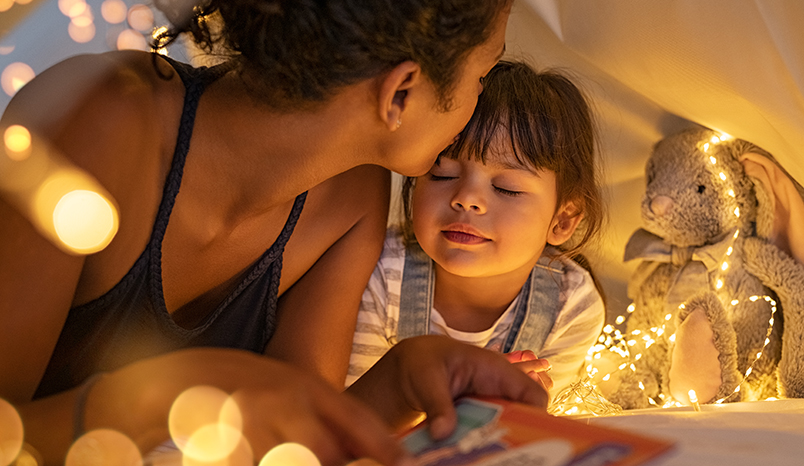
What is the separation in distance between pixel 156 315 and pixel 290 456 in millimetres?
443

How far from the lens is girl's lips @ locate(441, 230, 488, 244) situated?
1.15m

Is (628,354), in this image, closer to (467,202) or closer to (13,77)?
(467,202)

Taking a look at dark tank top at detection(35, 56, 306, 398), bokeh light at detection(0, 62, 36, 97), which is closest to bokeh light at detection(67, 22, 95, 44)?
bokeh light at detection(0, 62, 36, 97)

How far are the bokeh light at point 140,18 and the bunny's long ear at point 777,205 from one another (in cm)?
106

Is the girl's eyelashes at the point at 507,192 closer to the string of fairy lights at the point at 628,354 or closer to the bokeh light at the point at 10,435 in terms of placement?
the string of fairy lights at the point at 628,354

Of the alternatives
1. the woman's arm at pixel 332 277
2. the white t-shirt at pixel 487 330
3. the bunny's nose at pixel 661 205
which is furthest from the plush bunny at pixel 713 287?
the woman's arm at pixel 332 277

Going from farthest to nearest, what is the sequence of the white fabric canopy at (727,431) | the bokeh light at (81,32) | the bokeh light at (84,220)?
1. the bokeh light at (81,32)
2. the bokeh light at (84,220)
3. the white fabric canopy at (727,431)

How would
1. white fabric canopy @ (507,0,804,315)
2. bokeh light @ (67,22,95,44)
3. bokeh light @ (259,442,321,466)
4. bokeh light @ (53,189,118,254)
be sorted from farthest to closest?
bokeh light @ (67,22,95,44), white fabric canopy @ (507,0,804,315), bokeh light @ (53,189,118,254), bokeh light @ (259,442,321,466)

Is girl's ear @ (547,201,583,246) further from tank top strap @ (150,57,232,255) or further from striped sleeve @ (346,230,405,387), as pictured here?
tank top strap @ (150,57,232,255)

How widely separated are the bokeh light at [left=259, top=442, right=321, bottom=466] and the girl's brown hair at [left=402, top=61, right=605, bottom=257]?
2.30 feet

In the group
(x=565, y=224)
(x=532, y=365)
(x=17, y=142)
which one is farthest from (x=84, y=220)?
(x=565, y=224)

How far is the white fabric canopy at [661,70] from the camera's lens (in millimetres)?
1093

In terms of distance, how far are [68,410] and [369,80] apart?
468 millimetres

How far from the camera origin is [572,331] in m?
1.33
